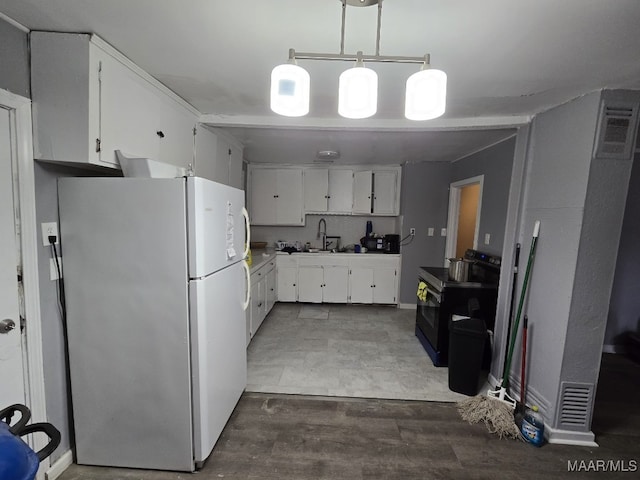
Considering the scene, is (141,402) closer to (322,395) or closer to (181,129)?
(322,395)

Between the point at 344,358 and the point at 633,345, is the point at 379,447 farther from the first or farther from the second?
the point at 633,345

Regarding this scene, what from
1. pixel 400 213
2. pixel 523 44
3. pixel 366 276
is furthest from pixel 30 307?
pixel 400 213

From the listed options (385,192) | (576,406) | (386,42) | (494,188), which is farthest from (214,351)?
(385,192)

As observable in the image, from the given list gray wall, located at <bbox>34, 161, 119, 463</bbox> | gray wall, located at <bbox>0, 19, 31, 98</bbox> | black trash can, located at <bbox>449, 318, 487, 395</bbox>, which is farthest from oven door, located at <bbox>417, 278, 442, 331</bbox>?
gray wall, located at <bbox>0, 19, 31, 98</bbox>

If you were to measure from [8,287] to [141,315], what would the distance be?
0.58 m

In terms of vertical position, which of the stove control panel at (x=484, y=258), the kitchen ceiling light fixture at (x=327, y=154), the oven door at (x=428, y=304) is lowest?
the oven door at (x=428, y=304)

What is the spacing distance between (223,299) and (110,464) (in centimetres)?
111

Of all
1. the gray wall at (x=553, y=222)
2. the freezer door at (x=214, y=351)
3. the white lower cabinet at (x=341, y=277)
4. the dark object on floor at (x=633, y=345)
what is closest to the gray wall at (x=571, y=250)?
the gray wall at (x=553, y=222)

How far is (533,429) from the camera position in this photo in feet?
6.07

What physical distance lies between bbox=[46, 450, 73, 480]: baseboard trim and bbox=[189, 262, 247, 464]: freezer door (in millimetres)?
757

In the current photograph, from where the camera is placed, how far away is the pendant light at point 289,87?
927 millimetres

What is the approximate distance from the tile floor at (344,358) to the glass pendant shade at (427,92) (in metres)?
2.21

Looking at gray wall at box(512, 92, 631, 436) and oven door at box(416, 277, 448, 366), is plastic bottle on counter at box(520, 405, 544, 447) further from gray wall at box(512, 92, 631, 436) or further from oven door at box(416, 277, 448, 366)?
oven door at box(416, 277, 448, 366)

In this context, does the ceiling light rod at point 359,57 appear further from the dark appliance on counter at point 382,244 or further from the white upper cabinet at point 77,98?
the dark appliance on counter at point 382,244
